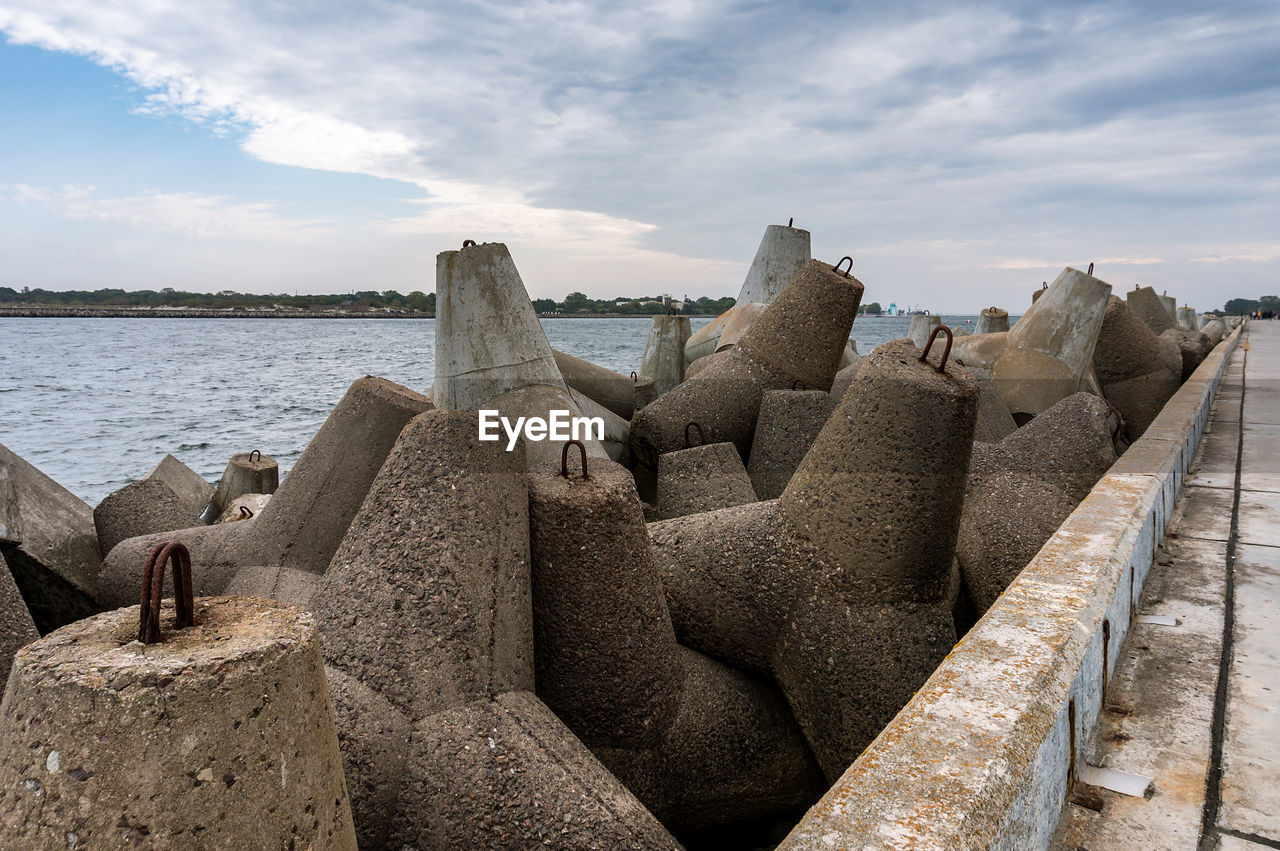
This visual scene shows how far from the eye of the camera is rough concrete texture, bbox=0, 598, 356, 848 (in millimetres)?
1190

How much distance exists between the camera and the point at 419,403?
3.62 metres

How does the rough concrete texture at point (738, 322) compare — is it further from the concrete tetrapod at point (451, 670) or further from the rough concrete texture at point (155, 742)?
the rough concrete texture at point (155, 742)

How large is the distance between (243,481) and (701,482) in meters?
4.41

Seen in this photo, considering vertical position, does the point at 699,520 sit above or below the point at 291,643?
below

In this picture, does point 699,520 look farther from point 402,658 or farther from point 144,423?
point 144,423

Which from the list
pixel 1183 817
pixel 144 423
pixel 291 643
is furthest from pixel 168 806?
pixel 144 423

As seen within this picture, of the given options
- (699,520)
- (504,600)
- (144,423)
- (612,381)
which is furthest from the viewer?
(144,423)

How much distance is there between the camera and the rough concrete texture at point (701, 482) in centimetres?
434

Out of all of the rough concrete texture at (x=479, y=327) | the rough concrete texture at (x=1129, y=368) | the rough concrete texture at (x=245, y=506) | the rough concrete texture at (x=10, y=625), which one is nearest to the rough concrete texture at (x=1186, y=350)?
the rough concrete texture at (x=1129, y=368)

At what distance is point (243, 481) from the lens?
7023 mm

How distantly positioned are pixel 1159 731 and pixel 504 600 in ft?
5.23

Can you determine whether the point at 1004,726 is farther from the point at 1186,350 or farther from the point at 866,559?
the point at 1186,350

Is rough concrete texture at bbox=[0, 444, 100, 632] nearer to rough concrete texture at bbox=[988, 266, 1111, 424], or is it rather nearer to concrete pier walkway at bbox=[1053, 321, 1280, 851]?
concrete pier walkway at bbox=[1053, 321, 1280, 851]

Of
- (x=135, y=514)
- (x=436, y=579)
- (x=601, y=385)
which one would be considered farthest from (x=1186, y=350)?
(x=135, y=514)
